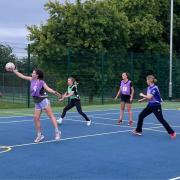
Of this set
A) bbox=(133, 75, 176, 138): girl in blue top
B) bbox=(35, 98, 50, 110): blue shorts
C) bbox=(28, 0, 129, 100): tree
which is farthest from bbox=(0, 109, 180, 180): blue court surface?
bbox=(28, 0, 129, 100): tree

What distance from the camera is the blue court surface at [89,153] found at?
8.71 meters

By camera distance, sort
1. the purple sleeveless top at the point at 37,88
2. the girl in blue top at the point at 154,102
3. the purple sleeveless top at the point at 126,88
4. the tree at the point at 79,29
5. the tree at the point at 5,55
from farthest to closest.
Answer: the tree at the point at 79,29
the tree at the point at 5,55
the purple sleeveless top at the point at 126,88
the girl in blue top at the point at 154,102
the purple sleeveless top at the point at 37,88

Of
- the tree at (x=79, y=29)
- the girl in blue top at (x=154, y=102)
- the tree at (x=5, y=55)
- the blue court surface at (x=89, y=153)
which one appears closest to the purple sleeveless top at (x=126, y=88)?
the blue court surface at (x=89, y=153)

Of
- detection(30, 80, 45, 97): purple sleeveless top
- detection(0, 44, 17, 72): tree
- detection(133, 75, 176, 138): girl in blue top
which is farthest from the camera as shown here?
detection(0, 44, 17, 72): tree

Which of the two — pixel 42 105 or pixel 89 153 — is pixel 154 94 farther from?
pixel 89 153

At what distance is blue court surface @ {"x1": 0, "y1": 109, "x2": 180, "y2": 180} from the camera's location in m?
8.71

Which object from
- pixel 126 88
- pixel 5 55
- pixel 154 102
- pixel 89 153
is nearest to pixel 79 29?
pixel 5 55

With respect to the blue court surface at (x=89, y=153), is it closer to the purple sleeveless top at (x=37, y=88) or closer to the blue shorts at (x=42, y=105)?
the blue shorts at (x=42, y=105)

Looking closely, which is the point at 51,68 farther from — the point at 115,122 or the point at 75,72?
the point at 115,122

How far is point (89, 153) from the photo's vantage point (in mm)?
10898

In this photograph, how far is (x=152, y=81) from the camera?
13859 mm

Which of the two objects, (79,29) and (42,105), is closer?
(42,105)

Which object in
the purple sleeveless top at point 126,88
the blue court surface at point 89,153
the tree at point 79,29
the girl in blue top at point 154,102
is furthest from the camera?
the tree at point 79,29

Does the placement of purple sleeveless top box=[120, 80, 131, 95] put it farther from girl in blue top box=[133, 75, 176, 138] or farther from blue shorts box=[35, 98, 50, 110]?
blue shorts box=[35, 98, 50, 110]
